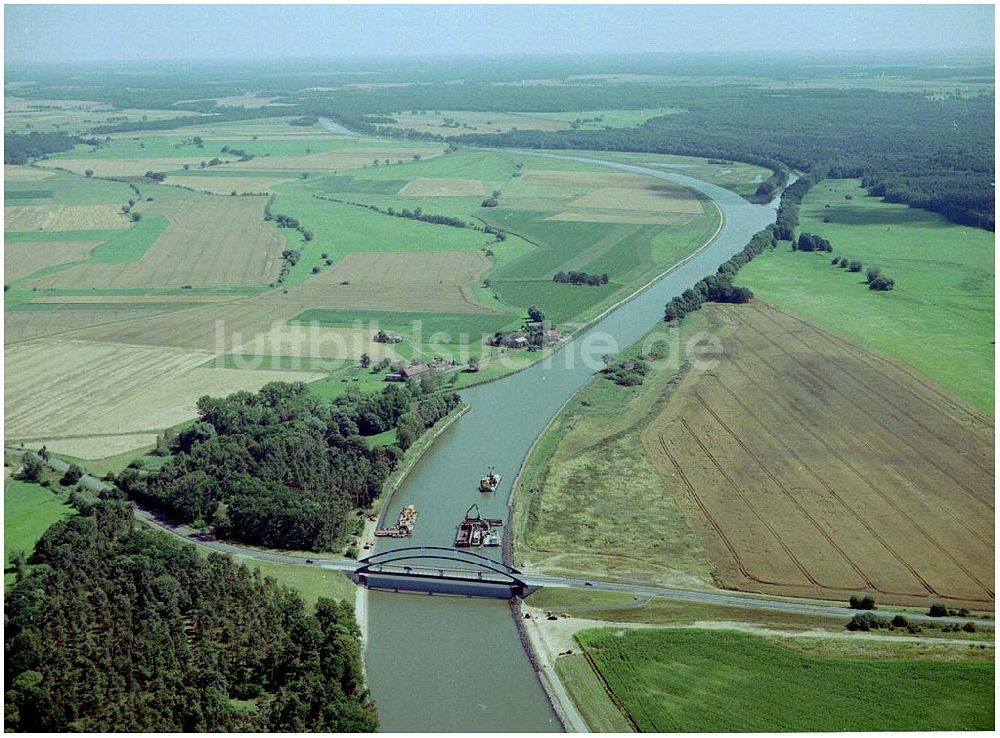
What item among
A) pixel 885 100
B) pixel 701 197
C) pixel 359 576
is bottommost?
pixel 359 576

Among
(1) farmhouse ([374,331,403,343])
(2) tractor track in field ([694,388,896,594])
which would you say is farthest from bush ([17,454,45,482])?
(2) tractor track in field ([694,388,896,594])

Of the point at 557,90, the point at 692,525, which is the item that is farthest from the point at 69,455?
the point at 557,90

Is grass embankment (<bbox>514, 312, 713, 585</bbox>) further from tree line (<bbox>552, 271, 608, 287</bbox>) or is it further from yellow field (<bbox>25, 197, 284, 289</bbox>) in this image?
yellow field (<bbox>25, 197, 284, 289</bbox>)

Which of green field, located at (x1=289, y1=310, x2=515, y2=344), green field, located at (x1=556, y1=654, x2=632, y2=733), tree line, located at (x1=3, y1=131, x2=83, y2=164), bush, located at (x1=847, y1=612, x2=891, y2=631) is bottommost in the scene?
green field, located at (x1=556, y1=654, x2=632, y2=733)

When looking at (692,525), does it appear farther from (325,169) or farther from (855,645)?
(325,169)

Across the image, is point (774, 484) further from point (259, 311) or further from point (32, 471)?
point (259, 311)

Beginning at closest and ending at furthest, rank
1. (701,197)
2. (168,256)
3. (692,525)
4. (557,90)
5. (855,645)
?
(855,645)
(692,525)
(168,256)
(701,197)
(557,90)
